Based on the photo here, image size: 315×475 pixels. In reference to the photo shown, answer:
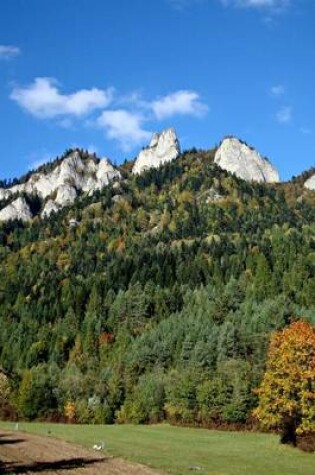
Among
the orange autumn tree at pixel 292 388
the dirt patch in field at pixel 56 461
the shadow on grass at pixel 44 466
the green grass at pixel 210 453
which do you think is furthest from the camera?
the orange autumn tree at pixel 292 388

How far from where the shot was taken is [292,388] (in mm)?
67500

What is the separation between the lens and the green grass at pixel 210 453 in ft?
155

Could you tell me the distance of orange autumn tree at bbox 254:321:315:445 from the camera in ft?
218

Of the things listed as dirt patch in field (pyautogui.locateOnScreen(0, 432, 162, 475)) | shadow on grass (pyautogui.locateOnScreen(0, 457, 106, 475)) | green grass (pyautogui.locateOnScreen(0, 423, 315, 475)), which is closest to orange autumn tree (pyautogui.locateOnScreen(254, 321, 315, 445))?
green grass (pyautogui.locateOnScreen(0, 423, 315, 475))

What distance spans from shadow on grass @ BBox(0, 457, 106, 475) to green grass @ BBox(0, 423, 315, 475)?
17.5ft

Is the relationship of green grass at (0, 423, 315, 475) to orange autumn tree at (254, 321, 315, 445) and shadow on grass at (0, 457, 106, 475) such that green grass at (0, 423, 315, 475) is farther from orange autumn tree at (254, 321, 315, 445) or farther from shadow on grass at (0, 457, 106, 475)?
shadow on grass at (0, 457, 106, 475)

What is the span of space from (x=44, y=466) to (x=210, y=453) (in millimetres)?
24876

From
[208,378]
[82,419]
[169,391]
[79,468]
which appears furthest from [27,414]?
[79,468]

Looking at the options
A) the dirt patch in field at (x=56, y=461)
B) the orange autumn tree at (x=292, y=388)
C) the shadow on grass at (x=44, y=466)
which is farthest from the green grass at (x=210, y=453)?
the shadow on grass at (x=44, y=466)

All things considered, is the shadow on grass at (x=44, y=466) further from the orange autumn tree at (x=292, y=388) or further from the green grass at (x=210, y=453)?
the orange autumn tree at (x=292, y=388)

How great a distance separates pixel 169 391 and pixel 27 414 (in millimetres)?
32041

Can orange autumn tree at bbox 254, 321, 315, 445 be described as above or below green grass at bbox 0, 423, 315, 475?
above

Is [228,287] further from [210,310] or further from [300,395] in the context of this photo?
[300,395]

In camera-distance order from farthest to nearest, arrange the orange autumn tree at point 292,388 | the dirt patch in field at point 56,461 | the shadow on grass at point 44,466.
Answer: the orange autumn tree at point 292,388, the dirt patch in field at point 56,461, the shadow on grass at point 44,466
